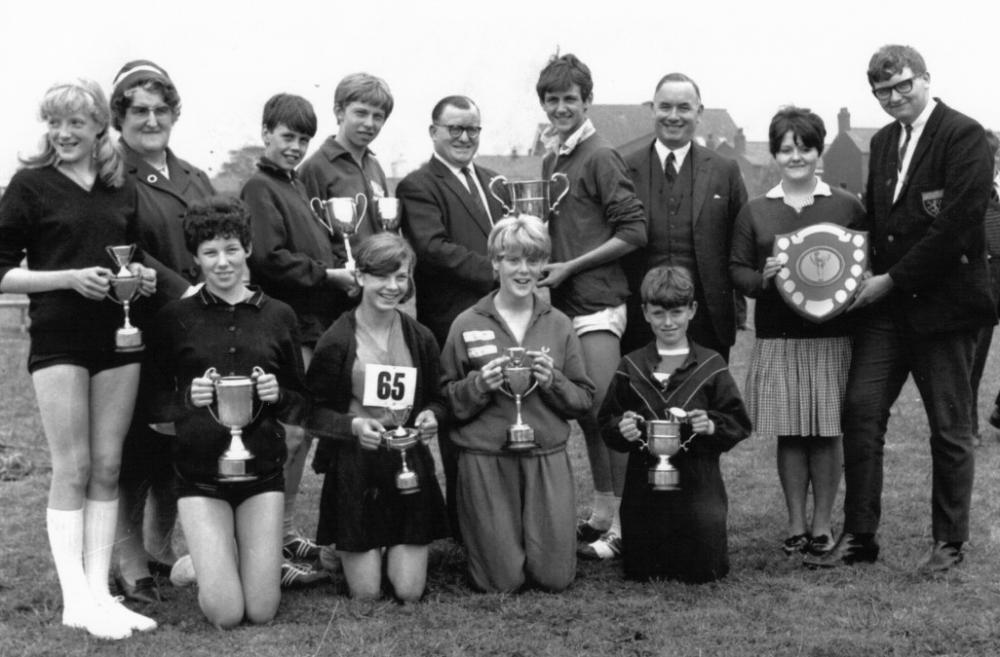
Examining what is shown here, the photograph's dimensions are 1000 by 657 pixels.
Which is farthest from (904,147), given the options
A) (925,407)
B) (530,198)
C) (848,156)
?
(848,156)

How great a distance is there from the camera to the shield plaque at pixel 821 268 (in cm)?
504

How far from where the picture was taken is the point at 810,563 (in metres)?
5.14

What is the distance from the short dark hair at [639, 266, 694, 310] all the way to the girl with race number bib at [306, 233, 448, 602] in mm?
1116

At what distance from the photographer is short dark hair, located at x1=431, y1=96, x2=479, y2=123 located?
17.8 feet

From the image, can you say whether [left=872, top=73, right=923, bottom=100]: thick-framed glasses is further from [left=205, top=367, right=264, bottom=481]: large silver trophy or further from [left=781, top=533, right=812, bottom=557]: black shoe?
[left=205, top=367, right=264, bottom=481]: large silver trophy

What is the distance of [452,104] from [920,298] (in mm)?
2429

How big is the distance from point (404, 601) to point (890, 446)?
15.2ft

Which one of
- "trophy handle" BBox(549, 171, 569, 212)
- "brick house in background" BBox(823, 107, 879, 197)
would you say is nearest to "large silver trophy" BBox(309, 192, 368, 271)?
"trophy handle" BBox(549, 171, 569, 212)

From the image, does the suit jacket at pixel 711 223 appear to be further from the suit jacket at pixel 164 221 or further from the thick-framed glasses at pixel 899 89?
the suit jacket at pixel 164 221

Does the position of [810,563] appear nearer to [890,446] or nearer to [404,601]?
[404,601]

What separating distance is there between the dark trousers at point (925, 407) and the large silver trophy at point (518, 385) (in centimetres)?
158

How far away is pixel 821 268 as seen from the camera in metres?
→ 5.02

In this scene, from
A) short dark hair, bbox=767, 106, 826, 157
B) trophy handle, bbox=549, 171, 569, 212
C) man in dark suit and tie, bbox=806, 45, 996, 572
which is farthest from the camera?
trophy handle, bbox=549, 171, 569, 212

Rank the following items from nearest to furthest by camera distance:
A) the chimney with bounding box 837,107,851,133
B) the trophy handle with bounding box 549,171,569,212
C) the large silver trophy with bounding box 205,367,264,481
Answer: the large silver trophy with bounding box 205,367,264,481 < the trophy handle with bounding box 549,171,569,212 < the chimney with bounding box 837,107,851,133
